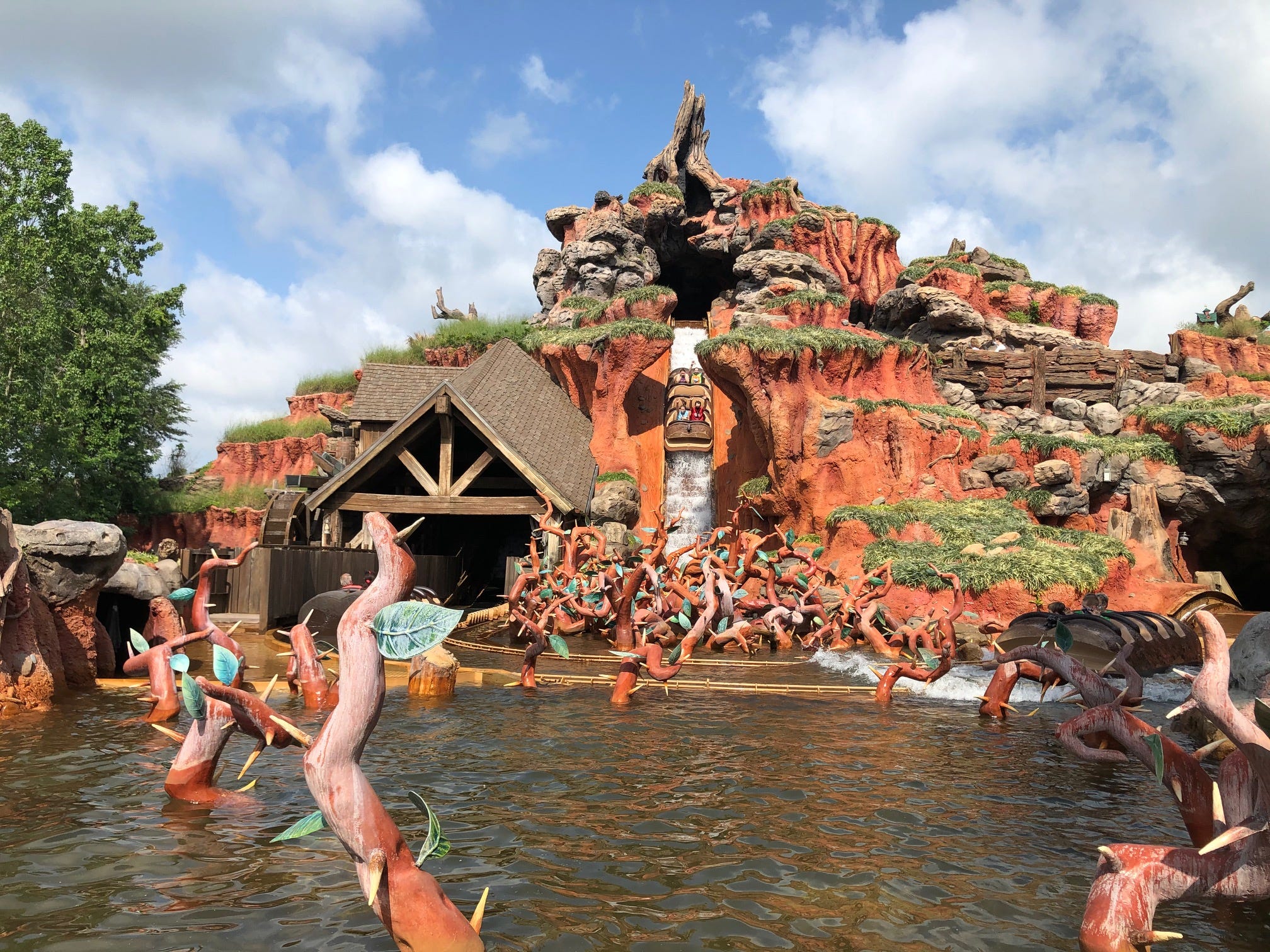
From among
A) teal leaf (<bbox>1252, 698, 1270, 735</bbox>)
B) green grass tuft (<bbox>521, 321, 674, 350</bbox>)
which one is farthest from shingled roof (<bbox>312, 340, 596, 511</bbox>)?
teal leaf (<bbox>1252, 698, 1270, 735</bbox>)

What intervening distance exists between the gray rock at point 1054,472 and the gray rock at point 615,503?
1049cm

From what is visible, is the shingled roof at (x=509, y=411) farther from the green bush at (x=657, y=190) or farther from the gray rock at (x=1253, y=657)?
the green bush at (x=657, y=190)

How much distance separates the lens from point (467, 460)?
2272cm

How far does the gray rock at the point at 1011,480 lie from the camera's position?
20.2 m

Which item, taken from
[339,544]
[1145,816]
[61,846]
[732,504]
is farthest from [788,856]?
[732,504]

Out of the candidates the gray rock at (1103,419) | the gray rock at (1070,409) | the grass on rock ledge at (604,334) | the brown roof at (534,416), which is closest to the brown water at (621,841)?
the brown roof at (534,416)

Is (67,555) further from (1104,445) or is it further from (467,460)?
(1104,445)

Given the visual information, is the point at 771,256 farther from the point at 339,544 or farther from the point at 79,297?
the point at 79,297

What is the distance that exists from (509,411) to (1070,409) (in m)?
16.7

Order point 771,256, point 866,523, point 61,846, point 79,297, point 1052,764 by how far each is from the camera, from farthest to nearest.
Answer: point 771,256 → point 79,297 → point 866,523 → point 1052,764 → point 61,846

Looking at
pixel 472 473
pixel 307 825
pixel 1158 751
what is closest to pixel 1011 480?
pixel 472 473

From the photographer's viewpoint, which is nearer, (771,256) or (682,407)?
(682,407)

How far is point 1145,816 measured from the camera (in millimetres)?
5461

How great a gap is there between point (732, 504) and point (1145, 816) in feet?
69.3
